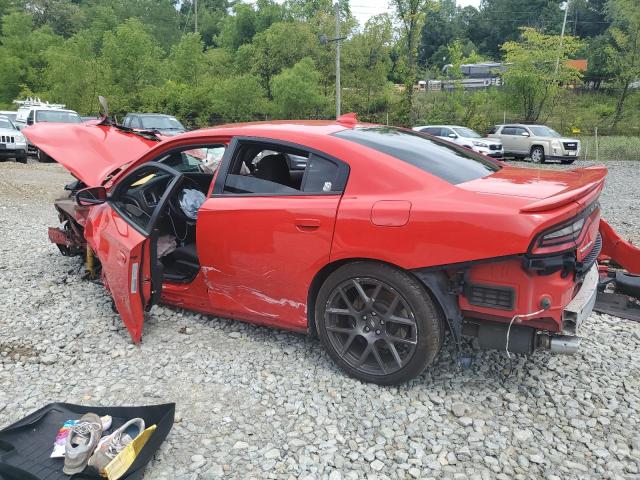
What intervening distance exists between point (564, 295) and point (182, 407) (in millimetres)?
2262

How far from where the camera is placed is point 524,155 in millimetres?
23234

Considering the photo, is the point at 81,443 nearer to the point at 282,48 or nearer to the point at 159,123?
the point at 159,123

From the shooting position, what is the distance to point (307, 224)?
324 cm

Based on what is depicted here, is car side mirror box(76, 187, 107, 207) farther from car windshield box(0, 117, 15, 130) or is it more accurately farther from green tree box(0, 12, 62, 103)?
green tree box(0, 12, 62, 103)

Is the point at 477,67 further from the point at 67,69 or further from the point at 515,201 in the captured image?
the point at 515,201

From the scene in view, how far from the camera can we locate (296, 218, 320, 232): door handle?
3207mm

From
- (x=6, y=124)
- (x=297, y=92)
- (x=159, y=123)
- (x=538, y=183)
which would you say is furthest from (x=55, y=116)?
(x=538, y=183)

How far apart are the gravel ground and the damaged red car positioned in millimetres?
249

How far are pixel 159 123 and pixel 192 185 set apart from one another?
14.9 m

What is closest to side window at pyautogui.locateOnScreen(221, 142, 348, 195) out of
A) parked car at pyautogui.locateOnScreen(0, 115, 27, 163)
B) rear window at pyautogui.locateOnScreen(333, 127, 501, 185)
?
rear window at pyautogui.locateOnScreen(333, 127, 501, 185)

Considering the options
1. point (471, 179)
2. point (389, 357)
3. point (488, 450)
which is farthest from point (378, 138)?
point (488, 450)

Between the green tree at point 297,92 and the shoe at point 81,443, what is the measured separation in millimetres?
30397

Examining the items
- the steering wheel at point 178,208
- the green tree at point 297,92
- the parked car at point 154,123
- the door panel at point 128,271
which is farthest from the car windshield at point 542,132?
the door panel at point 128,271

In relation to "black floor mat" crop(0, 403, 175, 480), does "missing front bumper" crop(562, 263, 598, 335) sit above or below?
above
